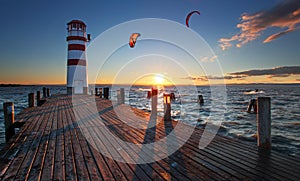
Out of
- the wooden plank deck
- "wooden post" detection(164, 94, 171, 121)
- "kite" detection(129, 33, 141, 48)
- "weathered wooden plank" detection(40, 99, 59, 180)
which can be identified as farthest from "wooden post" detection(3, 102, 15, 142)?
"kite" detection(129, 33, 141, 48)

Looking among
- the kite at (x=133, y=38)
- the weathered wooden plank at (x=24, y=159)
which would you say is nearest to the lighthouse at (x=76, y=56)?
the kite at (x=133, y=38)

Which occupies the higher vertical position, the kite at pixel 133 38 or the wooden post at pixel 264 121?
the kite at pixel 133 38

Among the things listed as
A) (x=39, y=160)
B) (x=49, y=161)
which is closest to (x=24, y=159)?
(x=39, y=160)

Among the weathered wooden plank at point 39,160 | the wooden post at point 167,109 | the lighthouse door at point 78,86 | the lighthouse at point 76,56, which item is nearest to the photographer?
the weathered wooden plank at point 39,160

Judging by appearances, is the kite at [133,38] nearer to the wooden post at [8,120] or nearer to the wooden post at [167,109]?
the wooden post at [167,109]

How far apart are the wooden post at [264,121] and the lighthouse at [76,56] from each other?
2008 cm

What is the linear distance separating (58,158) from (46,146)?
0.98 metres

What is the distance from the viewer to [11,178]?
2918 mm

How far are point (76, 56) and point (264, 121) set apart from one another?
20.4 meters

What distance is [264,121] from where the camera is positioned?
4281 mm

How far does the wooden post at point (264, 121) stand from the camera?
4.26 m

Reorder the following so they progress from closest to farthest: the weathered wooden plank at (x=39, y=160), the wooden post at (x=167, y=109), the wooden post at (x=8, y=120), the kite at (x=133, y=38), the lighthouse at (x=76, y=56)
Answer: the weathered wooden plank at (x=39, y=160)
the wooden post at (x=8, y=120)
the wooden post at (x=167, y=109)
the kite at (x=133, y=38)
the lighthouse at (x=76, y=56)

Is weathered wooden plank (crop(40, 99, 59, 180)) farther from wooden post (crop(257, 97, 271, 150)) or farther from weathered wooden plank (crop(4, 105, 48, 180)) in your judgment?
wooden post (crop(257, 97, 271, 150))

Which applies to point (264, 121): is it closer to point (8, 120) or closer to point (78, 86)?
point (8, 120)
